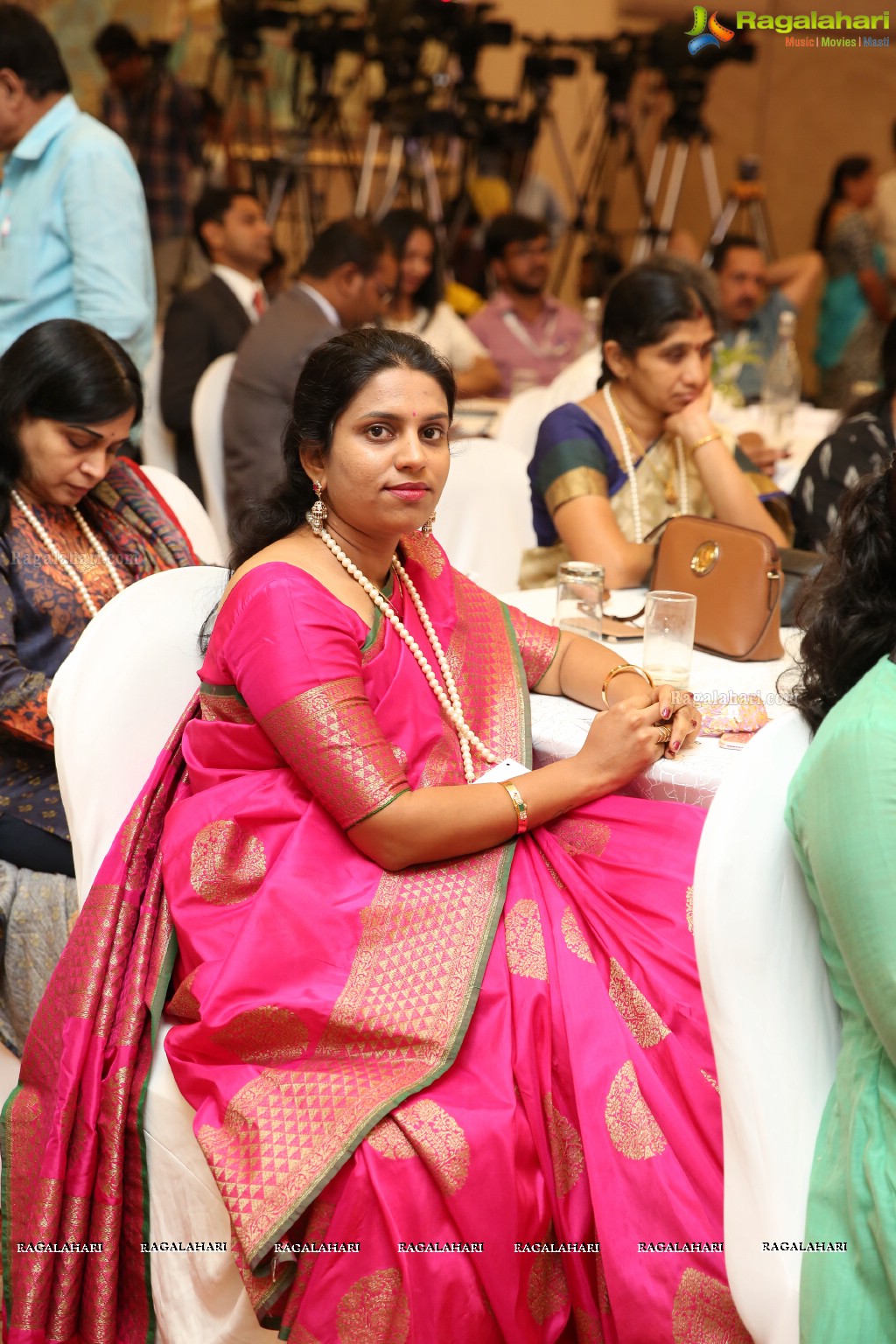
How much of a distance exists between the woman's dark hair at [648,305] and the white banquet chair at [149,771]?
101cm

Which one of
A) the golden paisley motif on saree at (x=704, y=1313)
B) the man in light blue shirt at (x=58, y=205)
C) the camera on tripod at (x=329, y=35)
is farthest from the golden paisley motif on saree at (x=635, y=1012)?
the camera on tripod at (x=329, y=35)

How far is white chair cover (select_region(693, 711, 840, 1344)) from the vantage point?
3.54 feet

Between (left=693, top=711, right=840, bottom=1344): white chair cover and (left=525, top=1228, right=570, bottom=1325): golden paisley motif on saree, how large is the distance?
0.70ft

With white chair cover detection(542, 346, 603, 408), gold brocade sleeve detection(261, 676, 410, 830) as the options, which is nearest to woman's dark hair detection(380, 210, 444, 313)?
white chair cover detection(542, 346, 603, 408)

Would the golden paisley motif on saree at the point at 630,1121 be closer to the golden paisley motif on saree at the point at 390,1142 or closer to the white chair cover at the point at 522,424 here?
the golden paisley motif on saree at the point at 390,1142

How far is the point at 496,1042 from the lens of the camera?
1312mm

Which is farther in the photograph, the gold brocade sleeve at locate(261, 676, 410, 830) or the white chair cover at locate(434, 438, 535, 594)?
the white chair cover at locate(434, 438, 535, 594)

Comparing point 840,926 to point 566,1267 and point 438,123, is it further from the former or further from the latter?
point 438,123

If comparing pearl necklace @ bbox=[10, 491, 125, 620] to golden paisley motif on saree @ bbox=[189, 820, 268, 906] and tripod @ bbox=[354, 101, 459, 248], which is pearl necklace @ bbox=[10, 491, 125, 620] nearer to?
golden paisley motif on saree @ bbox=[189, 820, 268, 906]

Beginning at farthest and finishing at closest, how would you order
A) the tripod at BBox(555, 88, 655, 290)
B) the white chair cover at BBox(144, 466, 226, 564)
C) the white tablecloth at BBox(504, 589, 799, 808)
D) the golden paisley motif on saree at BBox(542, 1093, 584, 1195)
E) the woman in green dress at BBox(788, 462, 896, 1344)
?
the tripod at BBox(555, 88, 655, 290) → the white chair cover at BBox(144, 466, 226, 564) → the white tablecloth at BBox(504, 589, 799, 808) → the golden paisley motif on saree at BBox(542, 1093, 584, 1195) → the woman in green dress at BBox(788, 462, 896, 1344)

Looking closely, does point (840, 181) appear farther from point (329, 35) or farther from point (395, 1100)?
point (395, 1100)

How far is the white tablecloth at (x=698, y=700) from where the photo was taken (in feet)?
5.19

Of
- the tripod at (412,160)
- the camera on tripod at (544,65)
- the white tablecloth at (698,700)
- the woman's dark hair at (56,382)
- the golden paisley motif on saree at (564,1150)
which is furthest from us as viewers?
the camera on tripod at (544,65)

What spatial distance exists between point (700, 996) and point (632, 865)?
0.18 m
